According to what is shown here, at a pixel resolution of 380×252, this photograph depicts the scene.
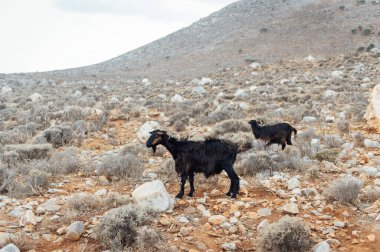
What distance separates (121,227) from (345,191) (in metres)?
3.52

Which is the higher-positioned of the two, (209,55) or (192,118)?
(209,55)

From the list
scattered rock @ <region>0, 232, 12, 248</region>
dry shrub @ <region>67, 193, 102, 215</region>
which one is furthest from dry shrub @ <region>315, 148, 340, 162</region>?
scattered rock @ <region>0, 232, 12, 248</region>

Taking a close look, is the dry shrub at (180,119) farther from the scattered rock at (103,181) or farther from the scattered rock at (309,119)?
the scattered rock at (103,181)

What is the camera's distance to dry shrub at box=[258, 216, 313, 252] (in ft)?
16.1

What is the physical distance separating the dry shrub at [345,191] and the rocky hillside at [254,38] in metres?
33.7

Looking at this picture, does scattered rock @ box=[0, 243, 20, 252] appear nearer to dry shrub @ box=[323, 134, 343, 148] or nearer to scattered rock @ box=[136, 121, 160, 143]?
scattered rock @ box=[136, 121, 160, 143]

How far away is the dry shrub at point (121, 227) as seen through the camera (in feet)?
16.5

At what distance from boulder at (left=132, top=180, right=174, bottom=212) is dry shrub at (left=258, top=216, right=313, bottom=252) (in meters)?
1.76

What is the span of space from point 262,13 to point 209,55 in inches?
598

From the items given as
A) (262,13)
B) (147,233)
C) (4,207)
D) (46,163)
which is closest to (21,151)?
(46,163)

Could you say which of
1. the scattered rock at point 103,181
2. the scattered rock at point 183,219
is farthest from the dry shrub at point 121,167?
the scattered rock at point 183,219

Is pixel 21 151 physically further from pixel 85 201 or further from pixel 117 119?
pixel 117 119

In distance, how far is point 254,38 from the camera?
4950 centimetres

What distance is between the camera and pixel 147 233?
5.01m
